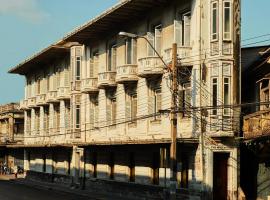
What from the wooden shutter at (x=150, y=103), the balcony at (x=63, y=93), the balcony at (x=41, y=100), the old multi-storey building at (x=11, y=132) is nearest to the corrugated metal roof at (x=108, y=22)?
the balcony at (x=63, y=93)

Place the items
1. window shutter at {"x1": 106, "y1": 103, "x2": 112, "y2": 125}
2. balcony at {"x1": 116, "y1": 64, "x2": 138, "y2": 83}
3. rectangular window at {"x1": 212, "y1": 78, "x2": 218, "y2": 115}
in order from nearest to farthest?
rectangular window at {"x1": 212, "y1": 78, "x2": 218, "y2": 115}, balcony at {"x1": 116, "y1": 64, "x2": 138, "y2": 83}, window shutter at {"x1": 106, "y1": 103, "x2": 112, "y2": 125}

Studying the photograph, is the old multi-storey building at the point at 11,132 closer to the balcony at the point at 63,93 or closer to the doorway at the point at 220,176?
the balcony at the point at 63,93

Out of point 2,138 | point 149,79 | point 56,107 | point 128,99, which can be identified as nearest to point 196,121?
point 149,79

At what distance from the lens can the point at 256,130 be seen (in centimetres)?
2941

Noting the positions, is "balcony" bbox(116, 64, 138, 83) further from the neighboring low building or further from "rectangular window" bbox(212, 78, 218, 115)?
"rectangular window" bbox(212, 78, 218, 115)

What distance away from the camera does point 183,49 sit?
111 feet

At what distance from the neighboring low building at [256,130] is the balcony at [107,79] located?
33.8 feet

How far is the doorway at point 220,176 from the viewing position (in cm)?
3284

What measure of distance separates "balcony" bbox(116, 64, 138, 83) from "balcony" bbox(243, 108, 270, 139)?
35.7 ft

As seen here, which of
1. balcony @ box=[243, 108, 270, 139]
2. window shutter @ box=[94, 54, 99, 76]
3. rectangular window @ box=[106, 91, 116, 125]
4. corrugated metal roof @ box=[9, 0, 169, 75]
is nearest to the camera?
balcony @ box=[243, 108, 270, 139]

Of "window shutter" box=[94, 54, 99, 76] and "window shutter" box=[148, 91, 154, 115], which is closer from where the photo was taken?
"window shutter" box=[148, 91, 154, 115]

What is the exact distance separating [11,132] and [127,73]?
45.7m

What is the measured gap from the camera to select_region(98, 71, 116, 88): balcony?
43.4 meters

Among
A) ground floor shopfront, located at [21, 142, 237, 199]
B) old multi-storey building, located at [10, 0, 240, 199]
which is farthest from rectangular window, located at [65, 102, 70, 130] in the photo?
ground floor shopfront, located at [21, 142, 237, 199]
